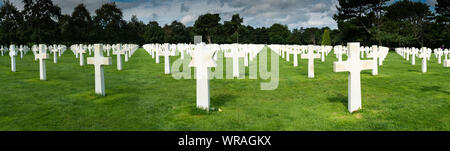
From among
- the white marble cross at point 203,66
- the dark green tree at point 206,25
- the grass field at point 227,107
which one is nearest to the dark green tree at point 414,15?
the dark green tree at point 206,25

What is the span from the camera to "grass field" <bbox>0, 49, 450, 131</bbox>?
5477 millimetres

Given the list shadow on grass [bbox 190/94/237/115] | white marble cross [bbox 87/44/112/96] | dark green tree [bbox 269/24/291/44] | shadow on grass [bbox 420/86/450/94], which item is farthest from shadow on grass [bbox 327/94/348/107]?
dark green tree [bbox 269/24/291/44]

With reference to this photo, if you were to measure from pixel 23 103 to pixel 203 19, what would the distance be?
72419mm

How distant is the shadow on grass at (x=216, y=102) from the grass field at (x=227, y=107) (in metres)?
0.02

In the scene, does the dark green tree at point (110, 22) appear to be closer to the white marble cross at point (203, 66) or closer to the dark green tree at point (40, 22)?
the dark green tree at point (40, 22)

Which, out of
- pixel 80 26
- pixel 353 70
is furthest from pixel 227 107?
pixel 80 26

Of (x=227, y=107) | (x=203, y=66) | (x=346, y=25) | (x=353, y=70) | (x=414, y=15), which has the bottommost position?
(x=227, y=107)

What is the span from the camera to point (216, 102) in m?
7.57

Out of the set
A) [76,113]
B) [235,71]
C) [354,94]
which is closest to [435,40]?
[235,71]

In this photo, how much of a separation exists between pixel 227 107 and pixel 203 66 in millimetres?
1109

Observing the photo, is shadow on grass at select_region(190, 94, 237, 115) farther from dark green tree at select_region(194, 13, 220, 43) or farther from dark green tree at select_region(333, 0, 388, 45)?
dark green tree at select_region(194, 13, 220, 43)

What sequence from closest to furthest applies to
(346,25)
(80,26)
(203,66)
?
(203,66) → (346,25) → (80,26)

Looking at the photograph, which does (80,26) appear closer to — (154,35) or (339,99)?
(154,35)

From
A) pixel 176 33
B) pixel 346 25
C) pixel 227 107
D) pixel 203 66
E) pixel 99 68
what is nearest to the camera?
pixel 203 66
